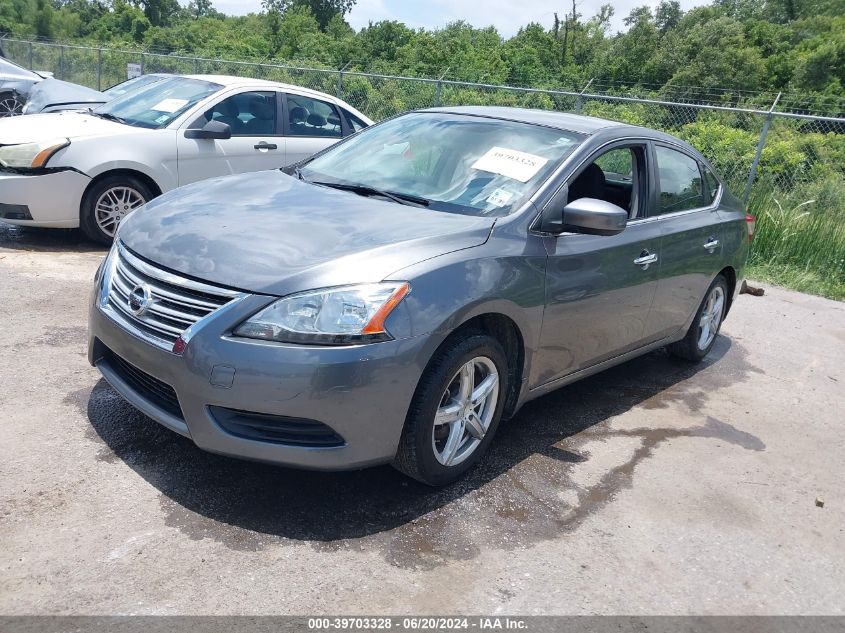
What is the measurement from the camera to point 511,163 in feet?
13.8

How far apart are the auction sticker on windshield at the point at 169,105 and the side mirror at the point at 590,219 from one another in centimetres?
488

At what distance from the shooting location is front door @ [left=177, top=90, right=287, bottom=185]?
742 centimetres

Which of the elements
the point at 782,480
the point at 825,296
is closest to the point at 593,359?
the point at 782,480

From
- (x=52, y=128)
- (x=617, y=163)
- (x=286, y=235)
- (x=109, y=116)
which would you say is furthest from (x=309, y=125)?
(x=286, y=235)

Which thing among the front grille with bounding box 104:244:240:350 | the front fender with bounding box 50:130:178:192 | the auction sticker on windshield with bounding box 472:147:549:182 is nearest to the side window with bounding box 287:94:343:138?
the front fender with bounding box 50:130:178:192

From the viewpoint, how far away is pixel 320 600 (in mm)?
2791

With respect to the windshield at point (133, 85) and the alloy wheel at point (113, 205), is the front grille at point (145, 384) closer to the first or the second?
the alloy wheel at point (113, 205)

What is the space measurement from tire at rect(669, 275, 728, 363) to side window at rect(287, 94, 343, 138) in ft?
14.3

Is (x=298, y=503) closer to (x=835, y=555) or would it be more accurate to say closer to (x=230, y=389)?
(x=230, y=389)

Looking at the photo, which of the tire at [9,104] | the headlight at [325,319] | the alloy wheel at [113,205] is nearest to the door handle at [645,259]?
the headlight at [325,319]

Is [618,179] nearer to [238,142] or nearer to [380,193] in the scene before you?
[380,193]

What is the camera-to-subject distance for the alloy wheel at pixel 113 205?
23.0 feet

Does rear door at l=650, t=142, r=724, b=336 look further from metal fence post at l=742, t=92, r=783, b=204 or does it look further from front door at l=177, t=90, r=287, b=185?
metal fence post at l=742, t=92, r=783, b=204

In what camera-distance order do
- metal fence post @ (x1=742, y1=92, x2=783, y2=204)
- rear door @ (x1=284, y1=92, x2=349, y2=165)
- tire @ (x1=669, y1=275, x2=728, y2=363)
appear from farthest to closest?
1. metal fence post @ (x1=742, y1=92, x2=783, y2=204)
2. rear door @ (x1=284, y1=92, x2=349, y2=165)
3. tire @ (x1=669, y1=275, x2=728, y2=363)
